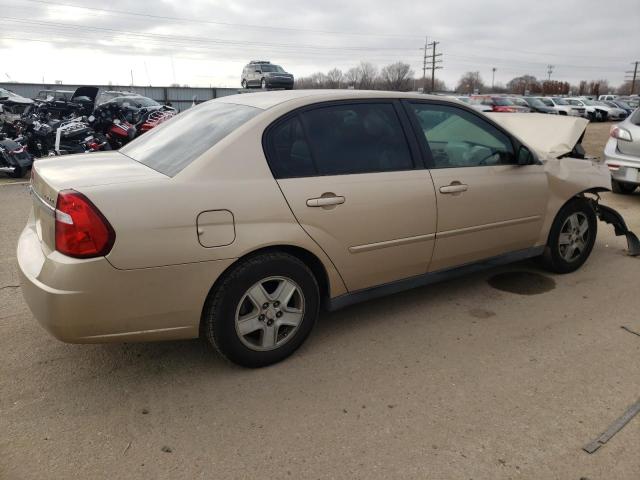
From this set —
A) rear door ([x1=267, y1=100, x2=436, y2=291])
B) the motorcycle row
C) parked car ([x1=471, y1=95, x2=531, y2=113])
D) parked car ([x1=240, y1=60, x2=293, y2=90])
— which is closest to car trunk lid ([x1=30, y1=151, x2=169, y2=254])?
rear door ([x1=267, y1=100, x2=436, y2=291])

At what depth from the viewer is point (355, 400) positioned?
266 cm

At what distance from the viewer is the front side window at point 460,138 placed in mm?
3520

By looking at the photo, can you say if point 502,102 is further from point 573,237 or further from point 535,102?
point 573,237

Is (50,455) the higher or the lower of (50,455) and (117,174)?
the lower

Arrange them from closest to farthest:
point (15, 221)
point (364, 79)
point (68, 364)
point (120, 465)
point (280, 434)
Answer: point (120, 465), point (280, 434), point (68, 364), point (15, 221), point (364, 79)

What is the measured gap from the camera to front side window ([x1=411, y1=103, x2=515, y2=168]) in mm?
3520

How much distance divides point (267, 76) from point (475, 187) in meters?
27.9

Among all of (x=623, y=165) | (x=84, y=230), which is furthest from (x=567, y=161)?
(x=84, y=230)

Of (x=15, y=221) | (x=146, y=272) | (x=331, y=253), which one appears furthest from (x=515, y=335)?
(x=15, y=221)

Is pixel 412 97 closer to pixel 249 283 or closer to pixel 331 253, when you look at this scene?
pixel 331 253

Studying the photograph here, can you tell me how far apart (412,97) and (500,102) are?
2763cm

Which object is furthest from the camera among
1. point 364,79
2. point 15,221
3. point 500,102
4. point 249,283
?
point 364,79

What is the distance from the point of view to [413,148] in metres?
3.38

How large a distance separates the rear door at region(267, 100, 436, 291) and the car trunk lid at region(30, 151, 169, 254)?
2.51 feet
